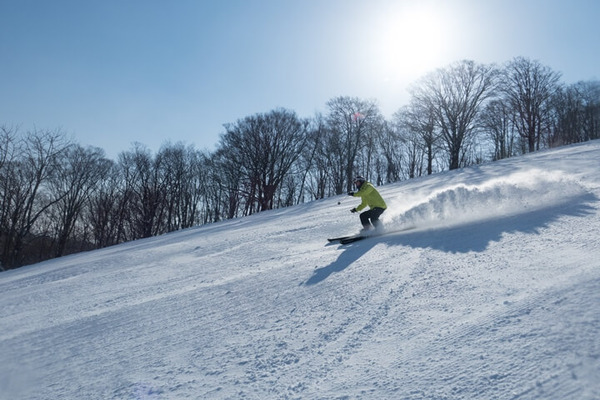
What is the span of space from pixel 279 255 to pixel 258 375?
506 centimetres

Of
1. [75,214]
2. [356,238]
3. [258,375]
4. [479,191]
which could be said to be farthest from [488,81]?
[75,214]

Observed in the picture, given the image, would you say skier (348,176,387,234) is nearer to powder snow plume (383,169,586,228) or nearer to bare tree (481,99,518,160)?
powder snow plume (383,169,586,228)

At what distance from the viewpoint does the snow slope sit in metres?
3.22

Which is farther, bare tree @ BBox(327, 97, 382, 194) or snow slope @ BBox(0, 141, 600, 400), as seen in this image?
bare tree @ BBox(327, 97, 382, 194)

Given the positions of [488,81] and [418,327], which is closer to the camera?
[418,327]

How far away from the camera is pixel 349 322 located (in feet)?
14.9

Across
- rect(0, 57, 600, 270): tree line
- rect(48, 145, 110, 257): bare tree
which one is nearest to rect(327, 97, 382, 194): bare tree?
rect(0, 57, 600, 270): tree line

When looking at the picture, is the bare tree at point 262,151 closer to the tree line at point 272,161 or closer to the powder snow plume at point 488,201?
the tree line at point 272,161

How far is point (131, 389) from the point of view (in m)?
3.83

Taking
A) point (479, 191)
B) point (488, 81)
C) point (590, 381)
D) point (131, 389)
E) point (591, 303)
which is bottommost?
point (131, 389)

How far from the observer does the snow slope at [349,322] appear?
10.6 feet

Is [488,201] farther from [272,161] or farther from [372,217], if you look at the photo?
[272,161]

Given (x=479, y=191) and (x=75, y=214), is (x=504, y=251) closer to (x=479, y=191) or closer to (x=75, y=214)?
(x=479, y=191)

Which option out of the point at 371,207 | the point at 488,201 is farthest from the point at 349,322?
the point at 488,201
